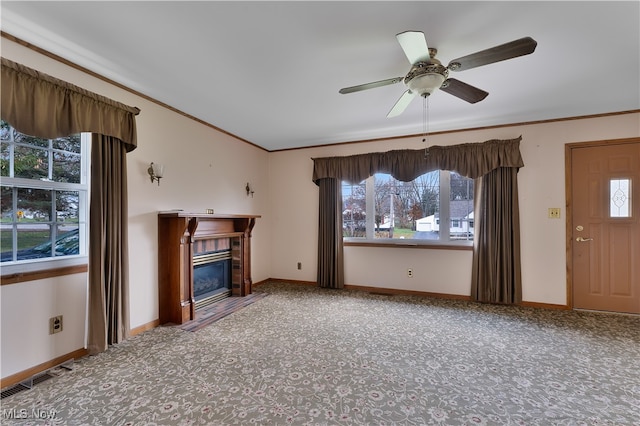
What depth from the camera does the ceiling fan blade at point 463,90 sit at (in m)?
2.19

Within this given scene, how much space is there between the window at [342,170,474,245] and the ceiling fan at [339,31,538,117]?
2082 millimetres

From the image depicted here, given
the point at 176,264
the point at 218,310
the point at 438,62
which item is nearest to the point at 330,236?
the point at 218,310

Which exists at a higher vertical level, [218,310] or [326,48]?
[326,48]

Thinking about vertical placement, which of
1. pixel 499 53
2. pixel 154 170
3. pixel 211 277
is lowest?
pixel 211 277

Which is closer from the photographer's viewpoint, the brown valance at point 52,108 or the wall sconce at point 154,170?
the brown valance at point 52,108

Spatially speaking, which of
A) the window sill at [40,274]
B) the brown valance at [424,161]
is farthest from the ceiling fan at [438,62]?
the window sill at [40,274]

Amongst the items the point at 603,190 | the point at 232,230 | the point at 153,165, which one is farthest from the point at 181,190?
the point at 603,190

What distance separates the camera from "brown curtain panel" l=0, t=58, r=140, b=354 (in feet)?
6.74

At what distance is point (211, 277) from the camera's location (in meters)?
3.99

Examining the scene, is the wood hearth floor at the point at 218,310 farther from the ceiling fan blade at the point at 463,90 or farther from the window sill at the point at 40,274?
the ceiling fan blade at the point at 463,90

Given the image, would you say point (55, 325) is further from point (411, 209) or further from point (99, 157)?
point (411, 209)

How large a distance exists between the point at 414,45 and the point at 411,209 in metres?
3.04

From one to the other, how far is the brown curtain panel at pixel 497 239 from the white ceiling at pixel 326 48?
0.97 meters

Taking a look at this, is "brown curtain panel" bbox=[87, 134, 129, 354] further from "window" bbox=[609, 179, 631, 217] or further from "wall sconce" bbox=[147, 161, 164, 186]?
"window" bbox=[609, 179, 631, 217]
